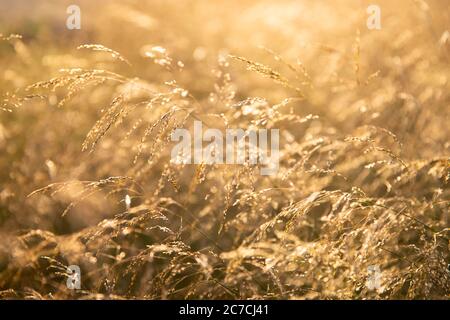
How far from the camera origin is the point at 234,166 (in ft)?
6.77

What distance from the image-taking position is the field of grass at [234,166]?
1802 millimetres

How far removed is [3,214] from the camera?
2691 millimetres

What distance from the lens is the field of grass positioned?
5.91 ft

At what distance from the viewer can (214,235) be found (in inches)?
101

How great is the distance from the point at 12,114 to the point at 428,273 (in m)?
2.82

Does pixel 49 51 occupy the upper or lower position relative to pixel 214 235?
upper

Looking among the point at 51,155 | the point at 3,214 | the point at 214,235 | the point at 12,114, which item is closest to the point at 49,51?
the point at 12,114
